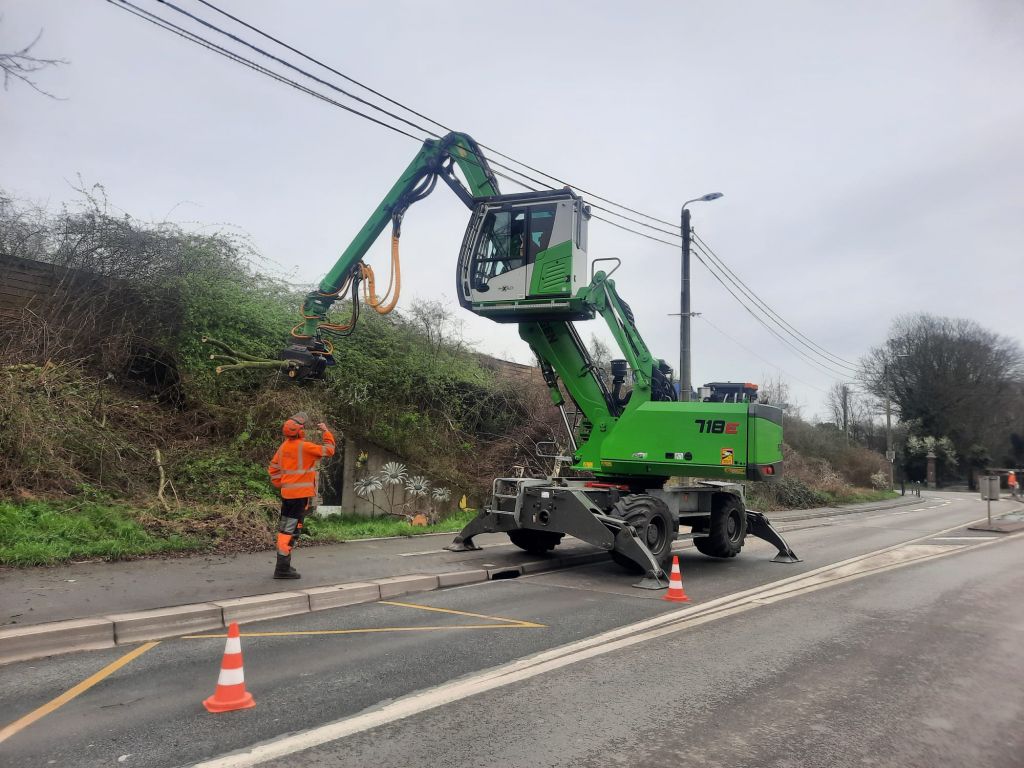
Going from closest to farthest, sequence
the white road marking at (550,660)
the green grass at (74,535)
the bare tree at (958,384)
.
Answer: the white road marking at (550,660), the green grass at (74,535), the bare tree at (958,384)

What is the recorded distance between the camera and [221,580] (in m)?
7.63

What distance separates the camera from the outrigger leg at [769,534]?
11852 millimetres

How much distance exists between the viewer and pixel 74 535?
8.40m

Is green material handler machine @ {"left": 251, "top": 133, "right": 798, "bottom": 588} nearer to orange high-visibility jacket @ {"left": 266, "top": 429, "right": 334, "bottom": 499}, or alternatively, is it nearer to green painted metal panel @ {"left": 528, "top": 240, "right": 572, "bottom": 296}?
green painted metal panel @ {"left": 528, "top": 240, "right": 572, "bottom": 296}

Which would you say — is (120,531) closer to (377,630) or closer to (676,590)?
(377,630)

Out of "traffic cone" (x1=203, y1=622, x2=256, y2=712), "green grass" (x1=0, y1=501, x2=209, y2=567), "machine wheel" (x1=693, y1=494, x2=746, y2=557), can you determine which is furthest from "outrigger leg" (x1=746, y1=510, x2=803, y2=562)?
"traffic cone" (x1=203, y1=622, x2=256, y2=712)

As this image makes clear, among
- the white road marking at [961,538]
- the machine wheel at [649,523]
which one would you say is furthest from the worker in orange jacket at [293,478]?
the white road marking at [961,538]

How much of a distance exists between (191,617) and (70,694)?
1733 mm

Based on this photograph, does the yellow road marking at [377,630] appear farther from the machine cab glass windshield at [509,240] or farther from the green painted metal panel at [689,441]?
the machine cab glass windshield at [509,240]

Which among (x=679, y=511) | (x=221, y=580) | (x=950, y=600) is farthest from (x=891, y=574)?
(x=221, y=580)

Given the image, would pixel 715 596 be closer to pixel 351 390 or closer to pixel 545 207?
pixel 545 207

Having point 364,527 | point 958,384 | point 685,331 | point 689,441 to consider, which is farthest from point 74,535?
point 958,384

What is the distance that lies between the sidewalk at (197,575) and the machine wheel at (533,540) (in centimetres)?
18

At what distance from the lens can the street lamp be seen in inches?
658
